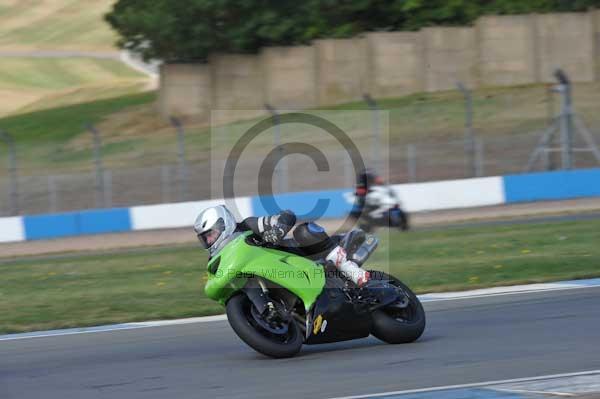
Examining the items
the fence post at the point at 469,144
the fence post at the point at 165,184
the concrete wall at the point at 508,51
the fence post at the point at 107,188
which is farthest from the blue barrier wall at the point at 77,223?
the concrete wall at the point at 508,51

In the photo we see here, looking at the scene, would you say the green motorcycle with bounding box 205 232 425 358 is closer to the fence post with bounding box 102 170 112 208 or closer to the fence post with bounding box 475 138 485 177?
the fence post with bounding box 475 138 485 177

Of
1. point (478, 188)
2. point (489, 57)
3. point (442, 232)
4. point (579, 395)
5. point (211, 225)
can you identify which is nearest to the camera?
point (579, 395)

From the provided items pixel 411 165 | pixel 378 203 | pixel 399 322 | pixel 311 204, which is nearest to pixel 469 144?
pixel 411 165

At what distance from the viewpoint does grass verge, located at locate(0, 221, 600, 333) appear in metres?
11.4

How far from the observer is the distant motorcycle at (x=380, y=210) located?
18.2 meters

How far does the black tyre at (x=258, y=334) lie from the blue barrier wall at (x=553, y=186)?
15.8 metres

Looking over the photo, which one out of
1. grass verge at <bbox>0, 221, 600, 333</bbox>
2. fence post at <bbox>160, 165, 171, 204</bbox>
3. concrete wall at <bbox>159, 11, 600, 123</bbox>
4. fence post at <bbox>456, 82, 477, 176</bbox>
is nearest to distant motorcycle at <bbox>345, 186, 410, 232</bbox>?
grass verge at <bbox>0, 221, 600, 333</bbox>

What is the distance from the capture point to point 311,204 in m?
22.6

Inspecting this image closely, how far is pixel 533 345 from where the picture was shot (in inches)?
308

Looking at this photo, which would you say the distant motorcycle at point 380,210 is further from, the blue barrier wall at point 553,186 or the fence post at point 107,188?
the fence post at point 107,188

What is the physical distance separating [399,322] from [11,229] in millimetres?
16452

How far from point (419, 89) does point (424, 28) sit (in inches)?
85.8

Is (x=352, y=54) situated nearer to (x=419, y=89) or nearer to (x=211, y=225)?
(x=419, y=89)

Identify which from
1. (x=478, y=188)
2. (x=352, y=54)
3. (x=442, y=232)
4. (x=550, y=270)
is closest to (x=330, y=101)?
(x=352, y=54)
